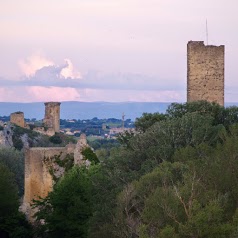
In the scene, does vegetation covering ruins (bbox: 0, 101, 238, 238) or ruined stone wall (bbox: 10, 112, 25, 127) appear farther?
ruined stone wall (bbox: 10, 112, 25, 127)

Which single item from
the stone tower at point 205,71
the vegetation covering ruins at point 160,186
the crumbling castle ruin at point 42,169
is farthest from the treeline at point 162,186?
the crumbling castle ruin at point 42,169

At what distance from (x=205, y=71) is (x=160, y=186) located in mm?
12911

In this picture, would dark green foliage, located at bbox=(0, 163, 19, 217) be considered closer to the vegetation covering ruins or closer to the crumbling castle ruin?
the vegetation covering ruins

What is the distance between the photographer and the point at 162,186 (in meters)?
28.2

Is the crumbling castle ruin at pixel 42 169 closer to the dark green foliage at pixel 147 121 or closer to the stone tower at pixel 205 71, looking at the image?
the dark green foliage at pixel 147 121

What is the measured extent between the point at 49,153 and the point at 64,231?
566cm

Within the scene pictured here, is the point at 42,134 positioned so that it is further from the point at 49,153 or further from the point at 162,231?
the point at 162,231

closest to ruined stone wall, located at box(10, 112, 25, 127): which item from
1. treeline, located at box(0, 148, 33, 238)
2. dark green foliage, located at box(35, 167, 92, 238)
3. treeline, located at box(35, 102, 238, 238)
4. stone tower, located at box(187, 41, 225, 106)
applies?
treeline, located at box(0, 148, 33, 238)

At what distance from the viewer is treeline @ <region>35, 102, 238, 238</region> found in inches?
985

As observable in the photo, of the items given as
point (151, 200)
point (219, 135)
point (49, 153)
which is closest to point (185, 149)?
point (219, 135)

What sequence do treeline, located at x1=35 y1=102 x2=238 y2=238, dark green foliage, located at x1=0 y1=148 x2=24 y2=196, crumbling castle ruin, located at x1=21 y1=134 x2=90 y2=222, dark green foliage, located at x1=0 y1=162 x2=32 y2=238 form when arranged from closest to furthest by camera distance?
treeline, located at x1=35 y1=102 x2=238 y2=238
dark green foliage, located at x1=0 y1=162 x2=32 y2=238
crumbling castle ruin, located at x1=21 y1=134 x2=90 y2=222
dark green foliage, located at x1=0 y1=148 x2=24 y2=196

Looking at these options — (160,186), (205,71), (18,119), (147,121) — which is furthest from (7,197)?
(18,119)

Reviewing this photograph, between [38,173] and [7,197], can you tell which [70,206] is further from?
[7,197]

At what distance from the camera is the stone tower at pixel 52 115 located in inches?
4583
